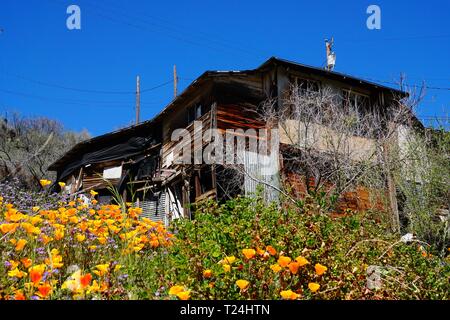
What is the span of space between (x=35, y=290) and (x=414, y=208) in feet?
35.7

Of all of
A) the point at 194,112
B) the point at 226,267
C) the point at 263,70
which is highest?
the point at 263,70

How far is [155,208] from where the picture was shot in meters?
19.5

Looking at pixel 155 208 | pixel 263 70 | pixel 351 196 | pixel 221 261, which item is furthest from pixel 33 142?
pixel 221 261

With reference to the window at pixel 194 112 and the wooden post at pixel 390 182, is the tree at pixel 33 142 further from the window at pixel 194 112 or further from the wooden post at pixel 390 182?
the wooden post at pixel 390 182

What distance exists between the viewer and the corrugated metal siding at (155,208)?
19.0 metres

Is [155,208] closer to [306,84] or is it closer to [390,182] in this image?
[306,84]

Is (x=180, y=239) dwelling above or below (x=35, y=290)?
above

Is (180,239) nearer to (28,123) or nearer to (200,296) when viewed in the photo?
(200,296)

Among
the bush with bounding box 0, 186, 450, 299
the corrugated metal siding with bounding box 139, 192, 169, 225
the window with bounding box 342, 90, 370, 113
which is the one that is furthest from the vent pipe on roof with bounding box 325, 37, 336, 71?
the bush with bounding box 0, 186, 450, 299

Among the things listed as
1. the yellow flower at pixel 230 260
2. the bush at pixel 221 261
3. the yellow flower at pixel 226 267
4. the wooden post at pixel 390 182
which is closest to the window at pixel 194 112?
the wooden post at pixel 390 182

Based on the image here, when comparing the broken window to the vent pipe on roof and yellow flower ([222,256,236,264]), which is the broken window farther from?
yellow flower ([222,256,236,264])
